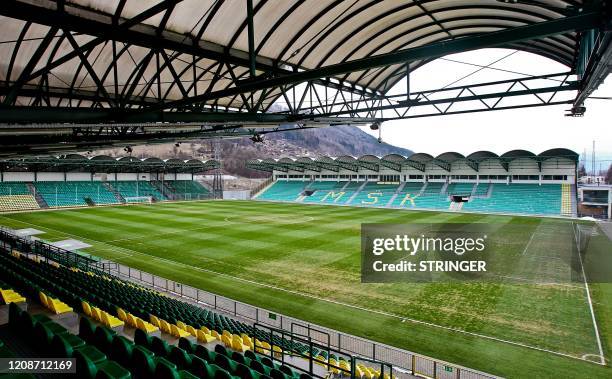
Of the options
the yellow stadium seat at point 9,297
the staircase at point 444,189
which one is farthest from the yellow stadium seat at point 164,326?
the staircase at point 444,189

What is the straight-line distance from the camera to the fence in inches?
357

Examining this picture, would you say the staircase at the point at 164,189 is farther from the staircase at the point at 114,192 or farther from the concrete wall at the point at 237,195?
the concrete wall at the point at 237,195

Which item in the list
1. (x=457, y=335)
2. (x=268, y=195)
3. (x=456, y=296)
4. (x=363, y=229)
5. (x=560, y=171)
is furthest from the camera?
(x=268, y=195)

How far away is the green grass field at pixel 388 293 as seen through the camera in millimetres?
10617

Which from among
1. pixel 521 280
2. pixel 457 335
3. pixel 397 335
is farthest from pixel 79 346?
pixel 521 280

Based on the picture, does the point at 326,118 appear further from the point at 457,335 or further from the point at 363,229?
the point at 363,229

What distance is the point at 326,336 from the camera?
11.3 m

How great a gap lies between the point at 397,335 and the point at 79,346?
31.3ft

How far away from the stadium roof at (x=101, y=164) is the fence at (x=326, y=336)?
35.6 metres

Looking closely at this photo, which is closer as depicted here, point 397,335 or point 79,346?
point 79,346

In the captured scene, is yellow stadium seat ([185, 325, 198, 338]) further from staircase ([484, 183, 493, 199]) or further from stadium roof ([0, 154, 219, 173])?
staircase ([484, 183, 493, 199])

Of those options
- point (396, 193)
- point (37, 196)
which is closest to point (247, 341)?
point (396, 193)

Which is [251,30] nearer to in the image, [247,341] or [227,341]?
[227,341]

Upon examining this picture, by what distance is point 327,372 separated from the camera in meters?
7.51
